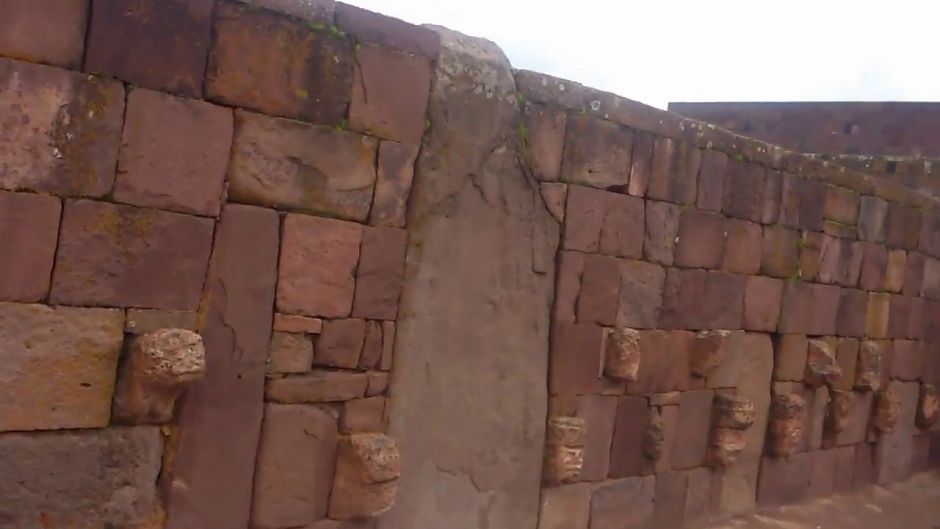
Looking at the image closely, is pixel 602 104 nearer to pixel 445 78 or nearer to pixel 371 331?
pixel 445 78

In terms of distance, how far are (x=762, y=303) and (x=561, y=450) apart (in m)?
2.76

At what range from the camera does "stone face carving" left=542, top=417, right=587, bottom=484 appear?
593 centimetres

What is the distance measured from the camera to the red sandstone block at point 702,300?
6.91 m

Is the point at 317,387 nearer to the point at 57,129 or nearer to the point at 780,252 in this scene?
the point at 57,129

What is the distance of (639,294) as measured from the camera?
21.7 feet

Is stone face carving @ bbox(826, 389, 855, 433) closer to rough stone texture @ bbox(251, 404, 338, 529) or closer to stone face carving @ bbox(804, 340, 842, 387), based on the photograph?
stone face carving @ bbox(804, 340, 842, 387)

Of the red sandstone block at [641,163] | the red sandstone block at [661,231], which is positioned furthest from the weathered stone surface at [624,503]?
the red sandstone block at [641,163]

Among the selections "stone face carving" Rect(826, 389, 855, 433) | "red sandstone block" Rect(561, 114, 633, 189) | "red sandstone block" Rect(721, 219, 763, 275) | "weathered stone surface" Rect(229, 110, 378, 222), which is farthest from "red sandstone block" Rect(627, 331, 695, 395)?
"weathered stone surface" Rect(229, 110, 378, 222)

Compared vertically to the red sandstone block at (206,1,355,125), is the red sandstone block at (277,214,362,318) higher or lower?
lower

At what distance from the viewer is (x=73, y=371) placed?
3770 mm

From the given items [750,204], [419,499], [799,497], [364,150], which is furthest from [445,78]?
[799,497]

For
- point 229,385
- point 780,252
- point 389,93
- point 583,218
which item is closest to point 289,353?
point 229,385

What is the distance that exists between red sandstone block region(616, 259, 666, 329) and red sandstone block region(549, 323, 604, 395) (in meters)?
0.31

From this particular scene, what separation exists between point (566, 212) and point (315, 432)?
2277 millimetres
